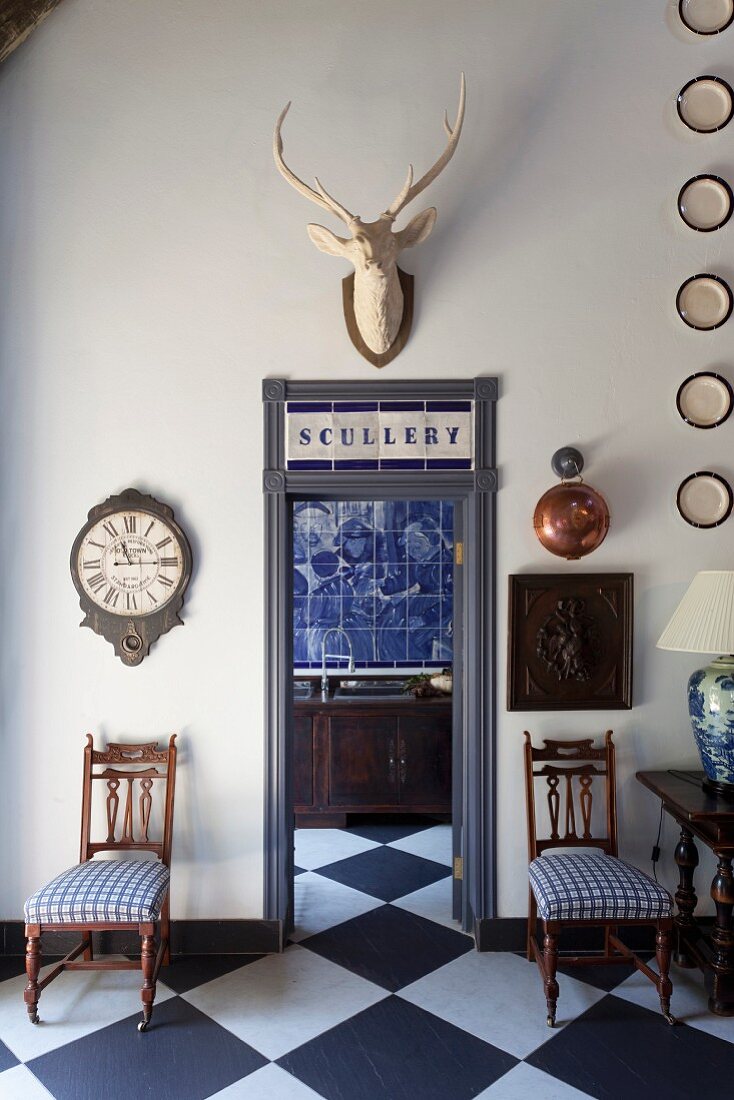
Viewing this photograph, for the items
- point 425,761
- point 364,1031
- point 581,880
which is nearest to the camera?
point 364,1031

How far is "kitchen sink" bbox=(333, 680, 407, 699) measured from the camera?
488 cm

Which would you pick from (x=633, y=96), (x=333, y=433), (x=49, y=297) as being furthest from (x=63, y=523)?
(x=633, y=96)

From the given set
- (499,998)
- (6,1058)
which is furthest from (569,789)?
(6,1058)

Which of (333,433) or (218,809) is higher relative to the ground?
(333,433)

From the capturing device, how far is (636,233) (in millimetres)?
3211

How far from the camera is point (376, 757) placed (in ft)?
15.2

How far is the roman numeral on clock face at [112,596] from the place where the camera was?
3195 millimetres

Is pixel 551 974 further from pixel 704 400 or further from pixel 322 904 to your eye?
pixel 704 400

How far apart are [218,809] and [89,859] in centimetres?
52

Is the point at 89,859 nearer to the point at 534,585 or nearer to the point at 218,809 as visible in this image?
the point at 218,809

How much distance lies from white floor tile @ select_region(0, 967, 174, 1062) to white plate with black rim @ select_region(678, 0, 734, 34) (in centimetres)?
428

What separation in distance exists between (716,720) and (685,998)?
103 centimetres

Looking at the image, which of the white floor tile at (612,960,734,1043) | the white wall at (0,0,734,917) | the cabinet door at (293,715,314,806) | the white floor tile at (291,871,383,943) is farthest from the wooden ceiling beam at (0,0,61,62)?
the white floor tile at (612,960,734,1043)

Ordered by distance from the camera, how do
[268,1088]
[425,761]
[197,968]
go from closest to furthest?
1. [268,1088]
2. [197,968]
3. [425,761]
